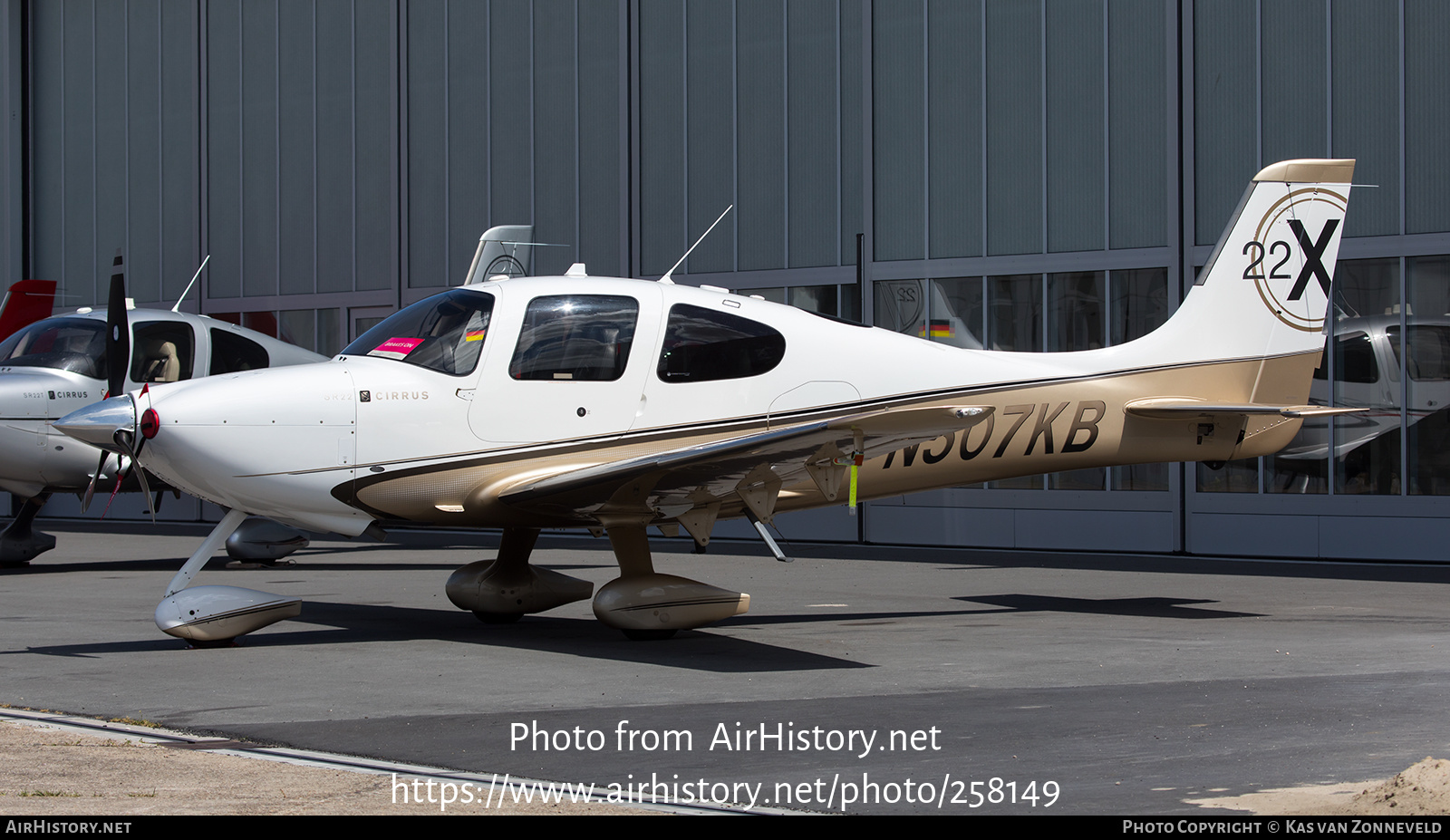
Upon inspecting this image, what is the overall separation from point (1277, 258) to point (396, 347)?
7032 millimetres

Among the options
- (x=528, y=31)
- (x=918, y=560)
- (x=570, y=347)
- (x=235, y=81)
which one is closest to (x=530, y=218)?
(x=528, y=31)

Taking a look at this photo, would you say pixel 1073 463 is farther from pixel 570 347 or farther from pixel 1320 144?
pixel 1320 144

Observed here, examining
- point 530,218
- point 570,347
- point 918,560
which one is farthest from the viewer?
point 530,218

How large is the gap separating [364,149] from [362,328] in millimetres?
3187

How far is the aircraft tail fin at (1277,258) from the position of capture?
35.5ft

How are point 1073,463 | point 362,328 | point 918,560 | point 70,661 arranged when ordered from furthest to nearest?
point 362,328
point 918,560
point 1073,463
point 70,661

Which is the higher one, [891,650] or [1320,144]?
[1320,144]

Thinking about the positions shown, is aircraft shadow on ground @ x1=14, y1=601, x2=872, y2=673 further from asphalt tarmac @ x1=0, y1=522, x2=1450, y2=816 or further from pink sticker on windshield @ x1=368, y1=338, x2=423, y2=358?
pink sticker on windshield @ x1=368, y1=338, x2=423, y2=358

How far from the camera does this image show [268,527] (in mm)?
15156

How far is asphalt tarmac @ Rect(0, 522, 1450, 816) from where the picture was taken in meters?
5.15

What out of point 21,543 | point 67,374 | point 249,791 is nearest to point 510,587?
point 249,791

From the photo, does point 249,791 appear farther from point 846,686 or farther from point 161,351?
point 161,351

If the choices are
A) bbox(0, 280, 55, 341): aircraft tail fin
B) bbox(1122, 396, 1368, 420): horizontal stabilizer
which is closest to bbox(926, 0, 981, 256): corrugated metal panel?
bbox(1122, 396, 1368, 420): horizontal stabilizer

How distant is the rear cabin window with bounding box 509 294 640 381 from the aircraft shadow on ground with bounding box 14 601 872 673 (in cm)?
182
